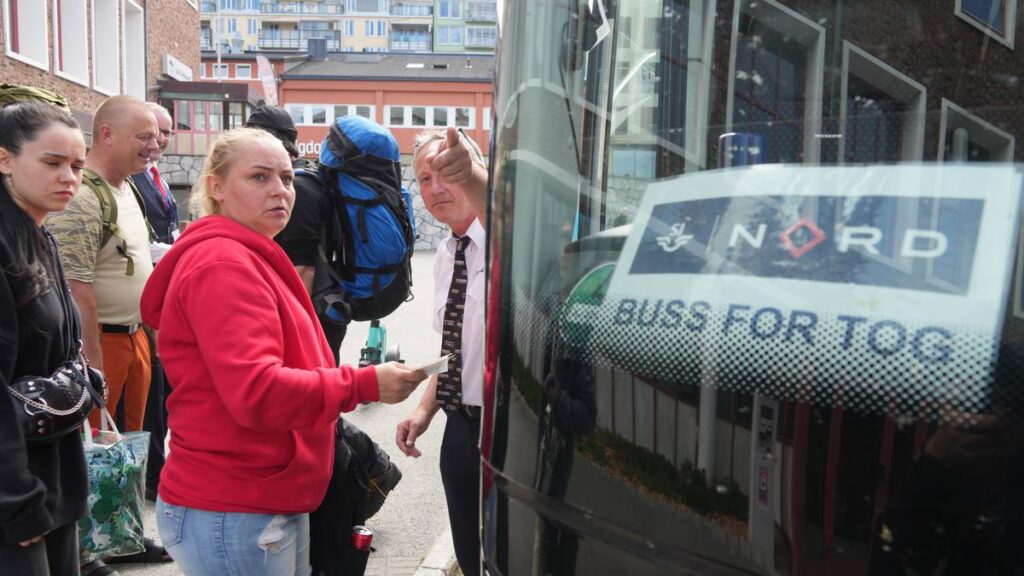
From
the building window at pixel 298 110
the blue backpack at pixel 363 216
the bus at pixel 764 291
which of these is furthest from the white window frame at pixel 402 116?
the bus at pixel 764 291

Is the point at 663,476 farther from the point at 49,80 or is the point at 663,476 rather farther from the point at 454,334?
the point at 49,80

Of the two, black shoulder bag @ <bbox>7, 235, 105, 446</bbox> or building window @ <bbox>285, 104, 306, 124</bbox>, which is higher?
building window @ <bbox>285, 104, 306, 124</bbox>

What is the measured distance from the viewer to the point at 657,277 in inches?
53.5

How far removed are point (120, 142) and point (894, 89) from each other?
11.7ft

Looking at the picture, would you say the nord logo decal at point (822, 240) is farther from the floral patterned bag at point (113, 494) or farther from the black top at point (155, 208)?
the black top at point (155, 208)

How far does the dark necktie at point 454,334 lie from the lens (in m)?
2.79

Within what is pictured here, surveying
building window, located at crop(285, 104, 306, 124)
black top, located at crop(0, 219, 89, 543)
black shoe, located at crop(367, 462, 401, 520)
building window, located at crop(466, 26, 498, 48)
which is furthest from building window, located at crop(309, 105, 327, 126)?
black top, located at crop(0, 219, 89, 543)

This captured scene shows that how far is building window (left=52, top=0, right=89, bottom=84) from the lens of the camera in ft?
71.5

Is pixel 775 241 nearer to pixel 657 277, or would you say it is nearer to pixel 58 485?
pixel 657 277

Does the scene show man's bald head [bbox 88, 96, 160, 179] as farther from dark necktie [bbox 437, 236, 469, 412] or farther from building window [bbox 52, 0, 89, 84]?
building window [bbox 52, 0, 89, 84]

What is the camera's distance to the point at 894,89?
1238 millimetres

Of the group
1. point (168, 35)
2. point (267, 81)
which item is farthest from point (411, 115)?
point (267, 81)

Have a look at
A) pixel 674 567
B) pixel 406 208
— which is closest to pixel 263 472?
pixel 674 567

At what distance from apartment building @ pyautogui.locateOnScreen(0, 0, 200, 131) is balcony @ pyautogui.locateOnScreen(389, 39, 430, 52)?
2833 inches
